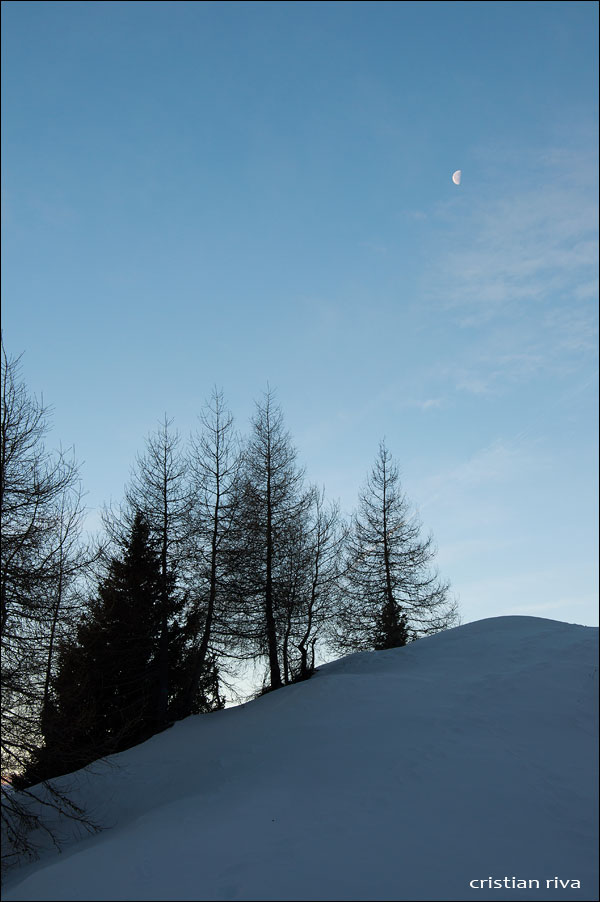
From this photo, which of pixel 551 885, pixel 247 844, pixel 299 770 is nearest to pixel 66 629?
pixel 299 770

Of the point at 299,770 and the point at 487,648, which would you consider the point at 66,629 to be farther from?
the point at 487,648

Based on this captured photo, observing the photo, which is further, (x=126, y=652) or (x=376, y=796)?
(x=126, y=652)

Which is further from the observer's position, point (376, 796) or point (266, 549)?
point (266, 549)

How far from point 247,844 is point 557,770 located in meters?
4.37

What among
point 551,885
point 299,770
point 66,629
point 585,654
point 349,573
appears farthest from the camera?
point 349,573

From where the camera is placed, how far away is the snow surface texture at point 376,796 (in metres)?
6.50

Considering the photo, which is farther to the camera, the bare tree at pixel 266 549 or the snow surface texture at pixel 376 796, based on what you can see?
the bare tree at pixel 266 549

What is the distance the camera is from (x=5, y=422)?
1188cm

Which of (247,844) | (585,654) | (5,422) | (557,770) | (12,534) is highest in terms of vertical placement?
(5,422)

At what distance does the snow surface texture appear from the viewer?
21.3 ft

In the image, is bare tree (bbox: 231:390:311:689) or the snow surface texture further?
bare tree (bbox: 231:390:311:689)

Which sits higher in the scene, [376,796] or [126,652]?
[126,652]

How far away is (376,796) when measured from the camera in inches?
322

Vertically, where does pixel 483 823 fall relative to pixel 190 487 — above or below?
below
